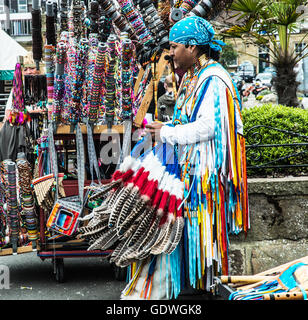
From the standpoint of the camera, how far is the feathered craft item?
2.85 m

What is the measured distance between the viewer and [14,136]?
5.79 meters

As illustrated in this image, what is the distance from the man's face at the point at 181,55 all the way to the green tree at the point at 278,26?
5.75 m

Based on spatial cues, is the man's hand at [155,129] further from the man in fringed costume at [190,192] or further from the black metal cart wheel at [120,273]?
the black metal cart wheel at [120,273]

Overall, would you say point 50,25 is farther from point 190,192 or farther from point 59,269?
point 190,192

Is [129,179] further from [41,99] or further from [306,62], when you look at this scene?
[306,62]

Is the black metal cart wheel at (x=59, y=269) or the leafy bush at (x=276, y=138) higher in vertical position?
the leafy bush at (x=276, y=138)

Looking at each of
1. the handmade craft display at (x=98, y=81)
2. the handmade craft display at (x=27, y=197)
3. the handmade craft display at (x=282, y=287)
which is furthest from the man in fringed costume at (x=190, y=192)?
the handmade craft display at (x=27, y=197)

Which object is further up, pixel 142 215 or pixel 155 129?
pixel 155 129

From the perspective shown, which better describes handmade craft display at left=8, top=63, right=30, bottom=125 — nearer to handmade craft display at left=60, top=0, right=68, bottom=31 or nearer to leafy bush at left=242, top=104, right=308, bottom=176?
handmade craft display at left=60, top=0, right=68, bottom=31

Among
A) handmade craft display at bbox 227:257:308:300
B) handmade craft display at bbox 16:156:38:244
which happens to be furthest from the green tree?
handmade craft display at bbox 227:257:308:300

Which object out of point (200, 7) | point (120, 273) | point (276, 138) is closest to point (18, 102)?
point (120, 273)

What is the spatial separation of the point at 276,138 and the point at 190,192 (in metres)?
2.07

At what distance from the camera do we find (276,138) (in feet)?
15.5

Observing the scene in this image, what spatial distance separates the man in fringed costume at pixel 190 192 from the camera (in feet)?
9.37
